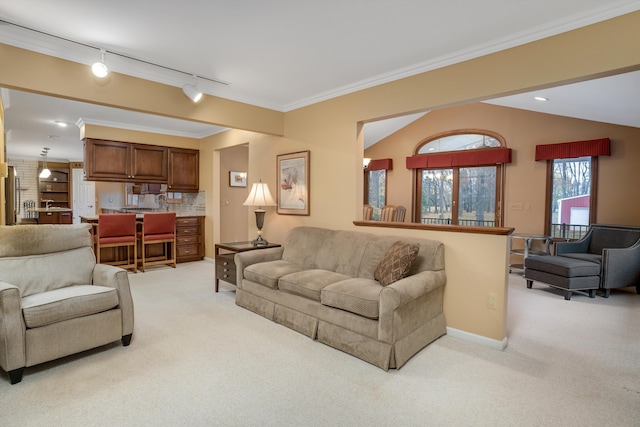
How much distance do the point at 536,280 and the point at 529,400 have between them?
307cm

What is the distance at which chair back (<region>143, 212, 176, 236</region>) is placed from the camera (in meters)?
5.37

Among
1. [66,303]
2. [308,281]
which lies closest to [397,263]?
[308,281]

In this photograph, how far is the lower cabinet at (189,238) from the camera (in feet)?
19.9

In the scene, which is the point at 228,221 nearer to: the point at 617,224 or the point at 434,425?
the point at 434,425

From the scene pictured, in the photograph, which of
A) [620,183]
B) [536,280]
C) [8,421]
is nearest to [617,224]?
[620,183]

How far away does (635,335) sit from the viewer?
3.04 m

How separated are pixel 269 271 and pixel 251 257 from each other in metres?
0.48

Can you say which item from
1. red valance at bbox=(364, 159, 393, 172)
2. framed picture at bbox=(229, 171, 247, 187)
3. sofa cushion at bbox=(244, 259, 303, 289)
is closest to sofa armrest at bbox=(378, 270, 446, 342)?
sofa cushion at bbox=(244, 259, 303, 289)

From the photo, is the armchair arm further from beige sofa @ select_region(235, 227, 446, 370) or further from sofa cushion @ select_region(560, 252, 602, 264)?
beige sofa @ select_region(235, 227, 446, 370)

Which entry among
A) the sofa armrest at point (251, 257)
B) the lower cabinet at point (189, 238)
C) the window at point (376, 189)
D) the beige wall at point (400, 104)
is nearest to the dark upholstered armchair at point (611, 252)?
the beige wall at point (400, 104)

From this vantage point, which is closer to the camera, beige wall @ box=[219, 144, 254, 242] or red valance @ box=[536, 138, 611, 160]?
red valance @ box=[536, 138, 611, 160]

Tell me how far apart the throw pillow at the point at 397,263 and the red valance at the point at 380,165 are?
4756 millimetres

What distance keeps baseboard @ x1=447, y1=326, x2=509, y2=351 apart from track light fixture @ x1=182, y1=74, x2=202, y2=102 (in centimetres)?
342

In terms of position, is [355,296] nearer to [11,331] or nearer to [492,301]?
[492,301]
